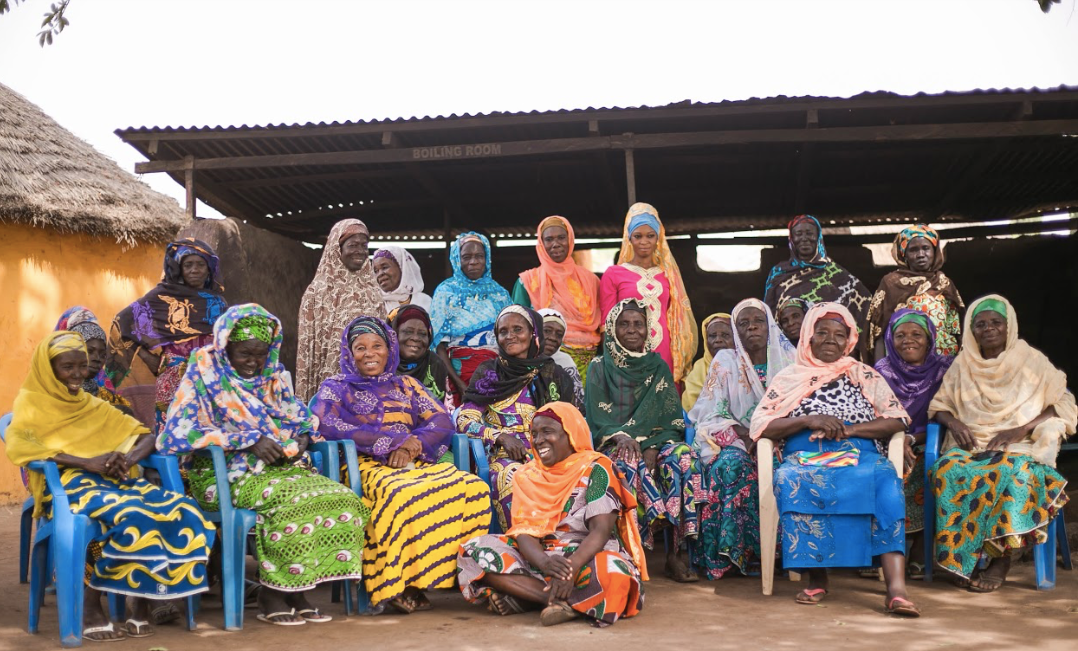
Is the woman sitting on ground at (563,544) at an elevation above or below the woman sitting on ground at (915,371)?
below

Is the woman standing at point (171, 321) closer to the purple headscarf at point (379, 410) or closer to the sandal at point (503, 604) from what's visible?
the purple headscarf at point (379, 410)

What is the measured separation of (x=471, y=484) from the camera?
193 inches

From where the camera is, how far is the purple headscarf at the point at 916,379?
556cm

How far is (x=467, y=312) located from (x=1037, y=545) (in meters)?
3.56

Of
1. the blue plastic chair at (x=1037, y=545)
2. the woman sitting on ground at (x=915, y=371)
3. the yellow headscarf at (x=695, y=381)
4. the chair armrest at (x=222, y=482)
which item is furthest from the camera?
the yellow headscarf at (x=695, y=381)

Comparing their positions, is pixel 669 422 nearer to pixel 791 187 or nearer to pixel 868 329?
pixel 868 329

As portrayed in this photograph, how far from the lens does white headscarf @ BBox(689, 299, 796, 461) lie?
5586 millimetres

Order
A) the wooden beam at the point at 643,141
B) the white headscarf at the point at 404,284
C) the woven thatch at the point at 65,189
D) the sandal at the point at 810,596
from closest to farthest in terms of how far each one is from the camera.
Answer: the sandal at the point at 810,596
the white headscarf at the point at 404,284
the wooden beam at the point at 643,141
the woven thatch at the point at 65,189

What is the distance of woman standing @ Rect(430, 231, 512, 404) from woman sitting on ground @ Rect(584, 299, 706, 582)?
3.48 ft

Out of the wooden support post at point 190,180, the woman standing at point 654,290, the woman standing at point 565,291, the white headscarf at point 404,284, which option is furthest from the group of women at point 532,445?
the wooden support post at point 190,180

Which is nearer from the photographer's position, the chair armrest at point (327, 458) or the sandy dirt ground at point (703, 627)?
the sandy dirt ground at point (703, 627)

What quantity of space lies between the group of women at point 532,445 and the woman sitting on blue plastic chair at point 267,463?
0.01 metres

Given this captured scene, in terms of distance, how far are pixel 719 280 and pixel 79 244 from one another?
635cm

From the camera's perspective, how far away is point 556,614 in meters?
4.37
